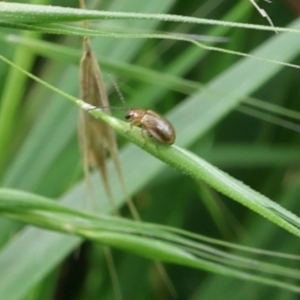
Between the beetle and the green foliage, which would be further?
the green foliage

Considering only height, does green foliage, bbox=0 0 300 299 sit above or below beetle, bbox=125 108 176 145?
below

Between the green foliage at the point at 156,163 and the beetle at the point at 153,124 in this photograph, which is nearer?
the beetle at the point at 153,124

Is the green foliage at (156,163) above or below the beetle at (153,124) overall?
below

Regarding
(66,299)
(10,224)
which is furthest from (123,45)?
(66,299)
